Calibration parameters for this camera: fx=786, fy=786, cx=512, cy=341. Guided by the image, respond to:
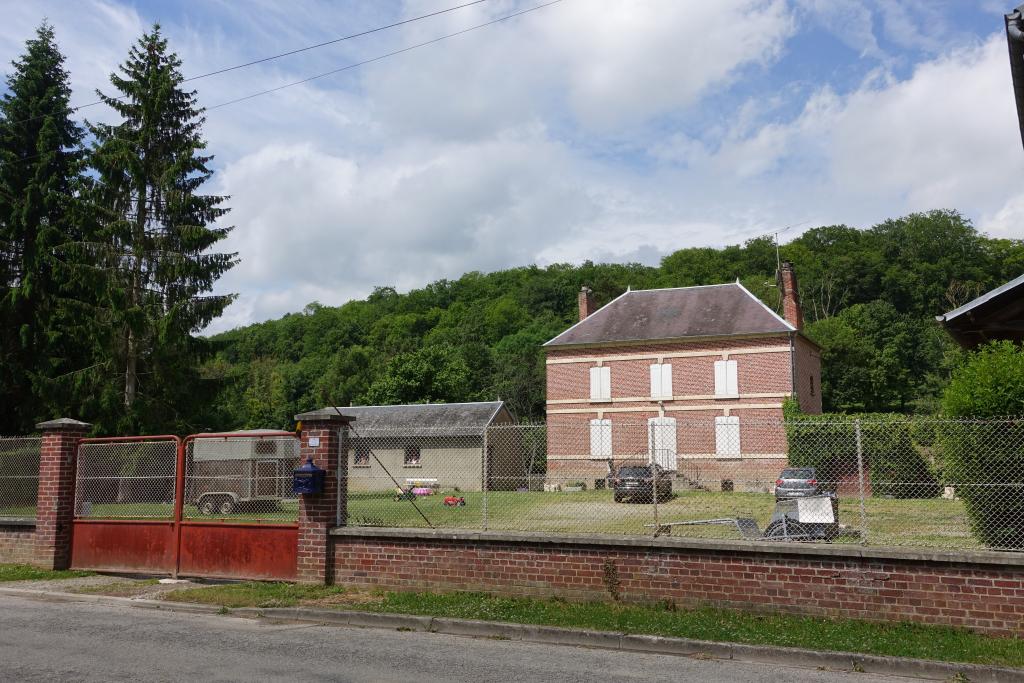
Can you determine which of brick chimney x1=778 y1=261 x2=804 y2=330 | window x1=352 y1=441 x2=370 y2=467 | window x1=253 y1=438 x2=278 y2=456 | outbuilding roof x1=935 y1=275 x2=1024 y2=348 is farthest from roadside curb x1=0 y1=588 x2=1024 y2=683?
brick chimney x1=778 y1=261 x2=804 y2=330

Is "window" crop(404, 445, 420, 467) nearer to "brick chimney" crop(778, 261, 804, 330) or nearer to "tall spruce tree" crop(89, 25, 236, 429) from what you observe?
"tall spruce tree" crop(89, 25, 236, 429)

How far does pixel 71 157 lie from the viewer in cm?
2978

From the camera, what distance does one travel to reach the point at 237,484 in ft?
42.2

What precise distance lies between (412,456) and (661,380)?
74.6 feet

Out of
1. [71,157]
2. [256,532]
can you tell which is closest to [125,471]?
[256,532]

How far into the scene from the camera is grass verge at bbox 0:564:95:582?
12453mm

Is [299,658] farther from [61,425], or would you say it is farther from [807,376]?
[807,376]

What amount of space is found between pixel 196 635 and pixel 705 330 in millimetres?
34416

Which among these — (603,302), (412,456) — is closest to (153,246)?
(412,456)

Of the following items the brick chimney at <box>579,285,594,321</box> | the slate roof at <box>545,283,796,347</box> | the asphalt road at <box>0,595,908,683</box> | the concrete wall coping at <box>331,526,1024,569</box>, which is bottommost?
the asphalt road at <box>0,595,908,683</box>

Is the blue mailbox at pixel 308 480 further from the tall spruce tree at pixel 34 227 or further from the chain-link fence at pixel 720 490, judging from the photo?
the tall spruce tree at pixel 34 227

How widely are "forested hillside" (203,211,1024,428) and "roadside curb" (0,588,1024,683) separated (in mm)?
41099

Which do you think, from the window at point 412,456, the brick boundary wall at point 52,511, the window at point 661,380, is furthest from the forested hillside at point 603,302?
the brick boundary wall at point 52,511

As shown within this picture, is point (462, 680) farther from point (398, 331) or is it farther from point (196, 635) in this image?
point (398, 331)
